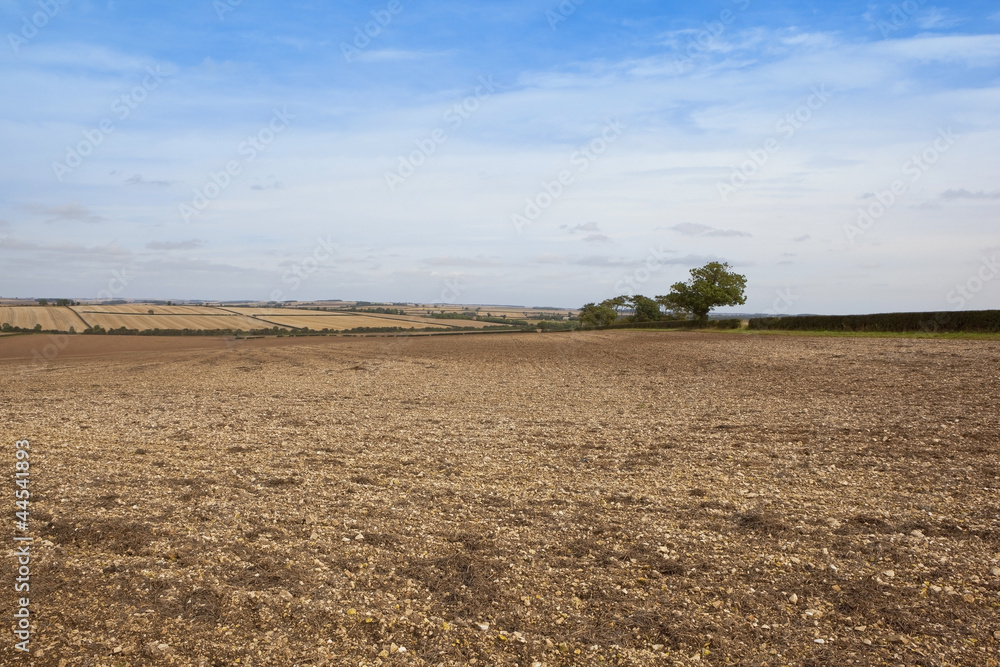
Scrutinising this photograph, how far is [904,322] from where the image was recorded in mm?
48312

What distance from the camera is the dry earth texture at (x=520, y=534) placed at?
6.13m

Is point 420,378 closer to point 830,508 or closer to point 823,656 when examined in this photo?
point 830,508

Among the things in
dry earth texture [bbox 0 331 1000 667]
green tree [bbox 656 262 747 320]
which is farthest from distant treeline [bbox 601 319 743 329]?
dry earth texture [bbox 0 331 1000 667]

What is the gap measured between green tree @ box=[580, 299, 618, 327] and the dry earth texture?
84797 millimetres

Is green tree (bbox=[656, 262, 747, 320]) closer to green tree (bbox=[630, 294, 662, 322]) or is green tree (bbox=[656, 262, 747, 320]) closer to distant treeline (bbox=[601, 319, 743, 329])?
distant treeline (bbox=[601, 319, 743, 329])

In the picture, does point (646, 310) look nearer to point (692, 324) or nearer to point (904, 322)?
point (692, 324)

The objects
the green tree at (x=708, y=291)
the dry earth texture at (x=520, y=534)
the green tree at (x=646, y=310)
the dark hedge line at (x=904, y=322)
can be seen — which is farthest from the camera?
the green tree at (x=646, y=310)

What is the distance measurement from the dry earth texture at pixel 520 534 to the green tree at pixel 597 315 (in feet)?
278

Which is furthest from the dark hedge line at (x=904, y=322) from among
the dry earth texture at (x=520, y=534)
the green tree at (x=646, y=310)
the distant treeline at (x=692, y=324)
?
the green tree at (x=646, y=310)

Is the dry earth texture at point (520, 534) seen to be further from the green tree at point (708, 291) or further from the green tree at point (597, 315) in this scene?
Answer: the green tree at point (597, 315)

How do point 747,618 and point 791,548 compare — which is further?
point 791,548

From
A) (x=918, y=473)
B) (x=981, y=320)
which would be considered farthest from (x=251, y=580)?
(x=981, y=320)

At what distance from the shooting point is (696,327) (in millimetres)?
77625

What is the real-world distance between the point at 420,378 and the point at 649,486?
67.5 feet
